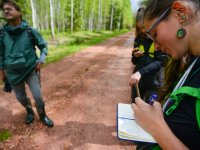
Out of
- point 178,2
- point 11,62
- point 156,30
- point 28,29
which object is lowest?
point 11,62

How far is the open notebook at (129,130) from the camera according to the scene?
4.49 ft

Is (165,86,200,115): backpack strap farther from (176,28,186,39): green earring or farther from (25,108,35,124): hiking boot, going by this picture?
(25,108,35,124): hiking boot

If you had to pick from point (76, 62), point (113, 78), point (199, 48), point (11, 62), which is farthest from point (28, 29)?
point (76, 62)

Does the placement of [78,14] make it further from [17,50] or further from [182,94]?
[182,94]

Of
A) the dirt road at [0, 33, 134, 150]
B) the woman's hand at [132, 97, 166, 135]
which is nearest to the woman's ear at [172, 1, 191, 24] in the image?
the woman's hand at [132, 97, 166, 135]

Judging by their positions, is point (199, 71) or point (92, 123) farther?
point (92, 123)

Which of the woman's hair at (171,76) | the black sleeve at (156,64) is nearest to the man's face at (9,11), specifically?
the black sleeve at (156,64)

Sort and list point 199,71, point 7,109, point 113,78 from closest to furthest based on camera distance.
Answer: point 199,71 < point 7,109 < point 113,78

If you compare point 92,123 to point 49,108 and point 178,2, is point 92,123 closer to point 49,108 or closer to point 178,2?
point 49,108

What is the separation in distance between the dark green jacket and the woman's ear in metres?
2.89

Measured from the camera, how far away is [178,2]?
917mm

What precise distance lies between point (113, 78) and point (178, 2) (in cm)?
638

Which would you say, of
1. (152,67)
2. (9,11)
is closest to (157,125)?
(152,67)

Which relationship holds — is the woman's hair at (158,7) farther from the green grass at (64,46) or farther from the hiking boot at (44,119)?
the green grass at (64,46)
